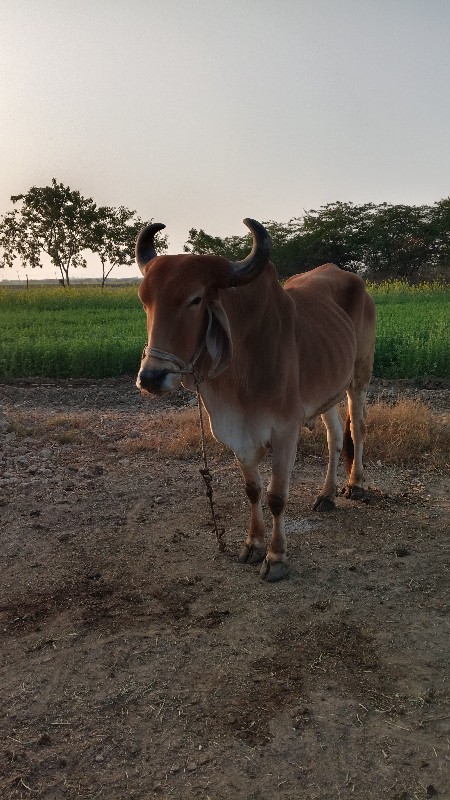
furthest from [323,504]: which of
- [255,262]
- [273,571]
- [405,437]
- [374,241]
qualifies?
[374,241]

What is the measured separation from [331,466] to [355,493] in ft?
1.34

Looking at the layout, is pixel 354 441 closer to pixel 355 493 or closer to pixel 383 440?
pixel 355 493

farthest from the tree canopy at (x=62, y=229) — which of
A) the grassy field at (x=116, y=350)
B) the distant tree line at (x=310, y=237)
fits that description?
the grassy field at (x=116, y=350)

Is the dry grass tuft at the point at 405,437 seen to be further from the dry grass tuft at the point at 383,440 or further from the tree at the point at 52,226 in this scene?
the tree at the point at 52,226

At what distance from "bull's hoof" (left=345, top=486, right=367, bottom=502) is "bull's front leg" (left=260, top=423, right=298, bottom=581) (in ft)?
5.43

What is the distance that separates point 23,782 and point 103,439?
541cm

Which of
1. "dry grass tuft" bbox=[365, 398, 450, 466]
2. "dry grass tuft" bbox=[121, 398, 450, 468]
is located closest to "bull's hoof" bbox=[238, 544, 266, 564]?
"dry grass tuft" bbox=[121, 398, 450, 468]

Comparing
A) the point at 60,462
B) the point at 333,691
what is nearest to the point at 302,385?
the point at 333,691

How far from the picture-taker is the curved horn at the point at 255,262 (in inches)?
141

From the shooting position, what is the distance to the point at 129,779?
271 cm

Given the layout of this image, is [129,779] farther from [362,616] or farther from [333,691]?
[362,616]

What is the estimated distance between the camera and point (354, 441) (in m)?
6.05

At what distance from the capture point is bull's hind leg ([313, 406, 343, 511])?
5.70 m

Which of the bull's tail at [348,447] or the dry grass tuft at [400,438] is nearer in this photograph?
the bull's tail at [348,447]
